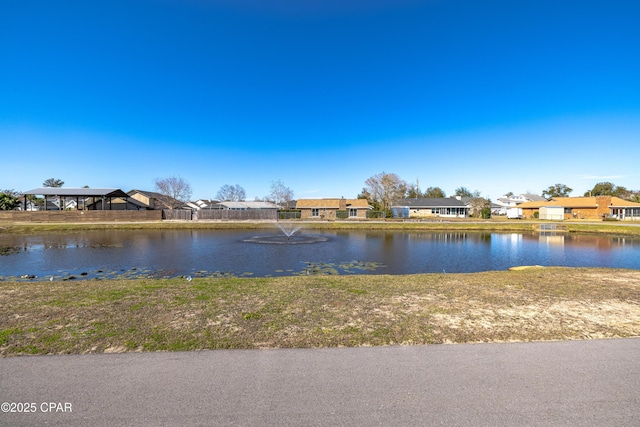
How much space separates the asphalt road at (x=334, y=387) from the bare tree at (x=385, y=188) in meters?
71.2

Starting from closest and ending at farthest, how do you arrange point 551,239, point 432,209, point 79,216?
point 551,239
point 79,216
point 432,209

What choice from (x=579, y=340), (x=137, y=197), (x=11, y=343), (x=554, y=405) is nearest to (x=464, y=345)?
(x=554, y=405)

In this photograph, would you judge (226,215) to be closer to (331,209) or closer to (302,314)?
(331,209)

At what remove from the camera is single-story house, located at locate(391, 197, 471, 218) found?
67037 mm

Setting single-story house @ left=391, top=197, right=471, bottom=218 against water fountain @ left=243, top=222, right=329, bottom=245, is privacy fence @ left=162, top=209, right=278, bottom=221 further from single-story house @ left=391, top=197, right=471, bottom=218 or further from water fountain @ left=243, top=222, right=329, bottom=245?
single-story house @ left=391, top=197, right=471, bottom=218

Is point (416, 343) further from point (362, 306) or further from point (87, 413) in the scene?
point (87, 413)

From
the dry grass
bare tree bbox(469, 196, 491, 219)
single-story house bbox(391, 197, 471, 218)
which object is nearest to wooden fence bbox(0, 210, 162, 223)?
single-story house bbox(391, 197, 471, 218)

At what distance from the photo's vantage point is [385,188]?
7650 centimetres

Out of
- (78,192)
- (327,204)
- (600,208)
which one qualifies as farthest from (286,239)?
(600,208)

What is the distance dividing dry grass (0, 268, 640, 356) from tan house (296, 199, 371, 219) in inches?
2065

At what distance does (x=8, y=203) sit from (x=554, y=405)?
7437 centimetres

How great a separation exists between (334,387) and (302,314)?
266 cm

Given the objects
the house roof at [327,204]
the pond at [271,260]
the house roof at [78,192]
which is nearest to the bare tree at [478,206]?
the house roof at [327,204]

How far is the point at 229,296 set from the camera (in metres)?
7.69
